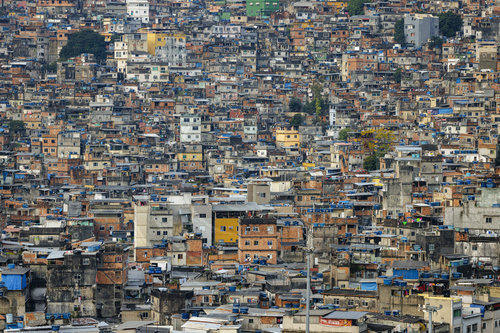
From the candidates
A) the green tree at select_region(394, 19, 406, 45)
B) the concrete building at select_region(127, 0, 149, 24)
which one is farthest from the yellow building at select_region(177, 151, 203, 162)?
the concrete building at select_region(127, 0, 149, 24)

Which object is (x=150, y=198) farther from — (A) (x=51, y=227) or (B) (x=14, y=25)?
(B) (x=14, y=25)

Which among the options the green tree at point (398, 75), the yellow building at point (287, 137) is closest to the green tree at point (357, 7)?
the green tree at point (398, 75)

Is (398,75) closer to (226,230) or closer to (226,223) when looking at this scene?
(226,223)

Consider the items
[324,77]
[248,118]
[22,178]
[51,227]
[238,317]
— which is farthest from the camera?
[324,77]

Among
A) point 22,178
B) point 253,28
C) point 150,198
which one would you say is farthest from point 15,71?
point 150,198

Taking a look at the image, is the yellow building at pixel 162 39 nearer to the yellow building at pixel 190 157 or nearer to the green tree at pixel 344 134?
the green tree at pixel 344 134

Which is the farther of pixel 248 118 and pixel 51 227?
pixel 248 118
